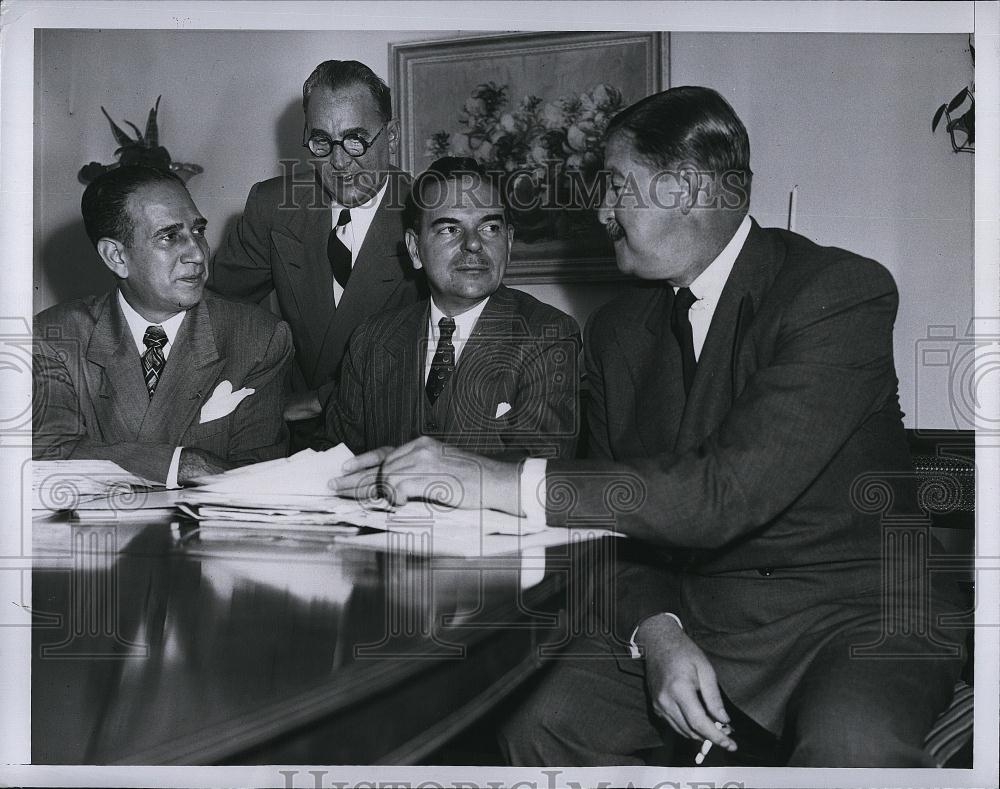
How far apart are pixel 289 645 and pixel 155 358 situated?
1055 mm

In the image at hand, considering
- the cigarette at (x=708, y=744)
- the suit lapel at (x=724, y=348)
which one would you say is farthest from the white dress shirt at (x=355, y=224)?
the cigarette at (x=708, y=744)

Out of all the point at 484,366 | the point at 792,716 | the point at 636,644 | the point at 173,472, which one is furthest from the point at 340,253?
the point at 792,716

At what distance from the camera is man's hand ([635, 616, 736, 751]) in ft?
Answer: 4.50

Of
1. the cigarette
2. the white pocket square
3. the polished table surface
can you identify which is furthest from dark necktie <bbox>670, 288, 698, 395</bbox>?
the white pocket square

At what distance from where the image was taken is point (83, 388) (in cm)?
171

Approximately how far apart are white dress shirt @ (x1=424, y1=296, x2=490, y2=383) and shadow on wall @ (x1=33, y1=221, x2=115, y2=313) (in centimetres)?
66

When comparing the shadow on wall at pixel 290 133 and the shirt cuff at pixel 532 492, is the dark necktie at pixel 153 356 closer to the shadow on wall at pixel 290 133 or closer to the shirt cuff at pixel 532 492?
the shadow on wall at pixel 290 133

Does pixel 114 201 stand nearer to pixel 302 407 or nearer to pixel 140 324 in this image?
pixel 140 324

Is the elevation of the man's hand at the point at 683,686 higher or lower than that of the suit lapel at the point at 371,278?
lower

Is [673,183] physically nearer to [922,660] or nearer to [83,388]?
[922,660]

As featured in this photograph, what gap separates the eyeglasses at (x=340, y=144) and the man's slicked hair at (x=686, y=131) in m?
0.67

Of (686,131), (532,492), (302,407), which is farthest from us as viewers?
(302,407)

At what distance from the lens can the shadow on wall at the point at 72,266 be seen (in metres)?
1.71

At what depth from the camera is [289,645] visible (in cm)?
92
